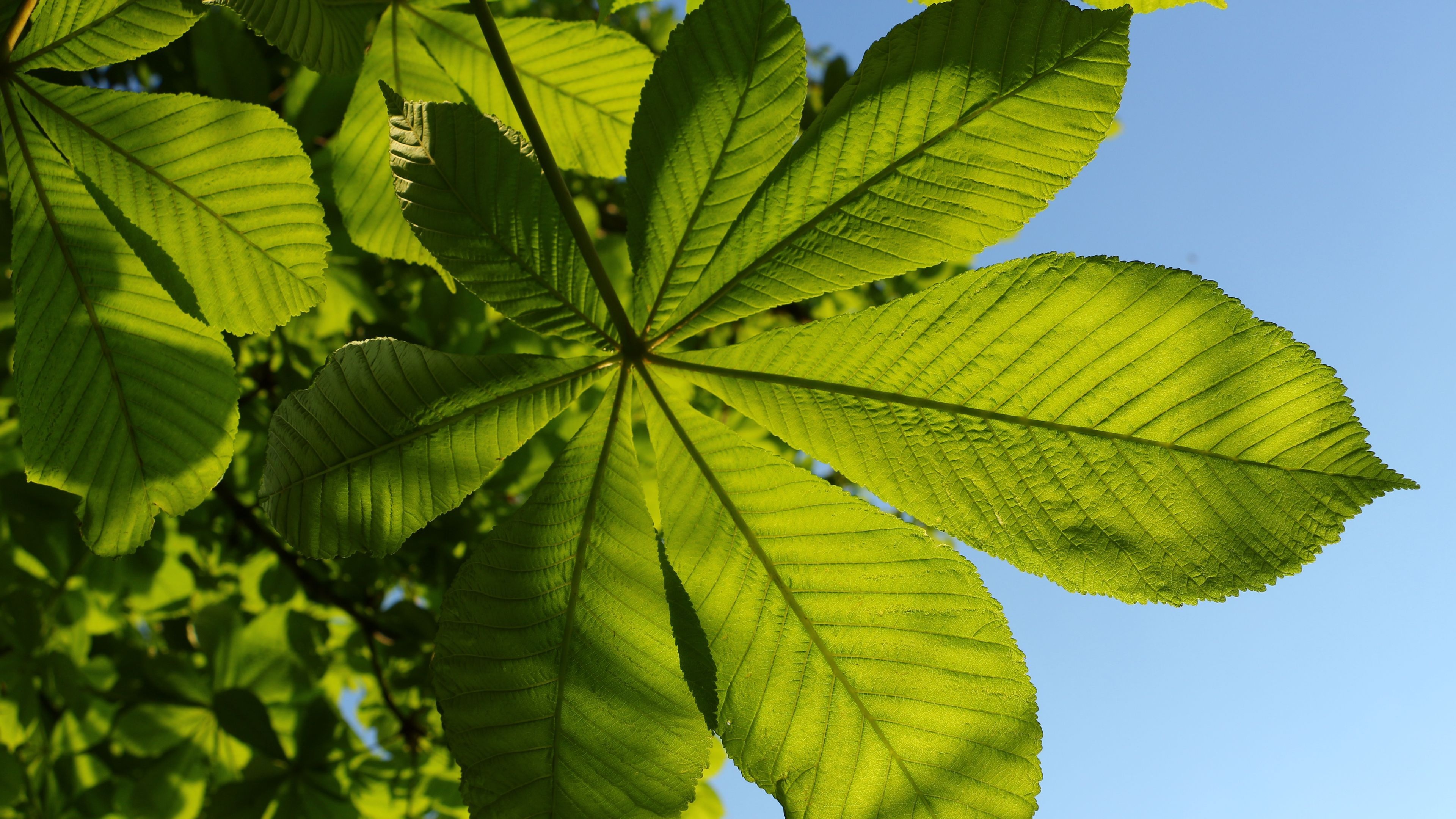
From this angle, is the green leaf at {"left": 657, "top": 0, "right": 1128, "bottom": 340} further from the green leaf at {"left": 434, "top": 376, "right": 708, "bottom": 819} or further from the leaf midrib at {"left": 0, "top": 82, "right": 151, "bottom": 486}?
the leaf midrib at {"left": 0, "top": 82, "right": 151, "bottom": 486}

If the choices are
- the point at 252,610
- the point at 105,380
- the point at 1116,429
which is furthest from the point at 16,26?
the point at 252,610

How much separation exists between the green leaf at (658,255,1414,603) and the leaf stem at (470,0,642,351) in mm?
258

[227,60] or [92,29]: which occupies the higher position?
[227,60]

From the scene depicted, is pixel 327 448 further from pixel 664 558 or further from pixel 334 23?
pixel 334 23

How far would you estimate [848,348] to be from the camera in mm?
910

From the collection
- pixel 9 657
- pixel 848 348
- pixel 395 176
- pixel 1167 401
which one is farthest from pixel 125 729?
pixel 1167 401

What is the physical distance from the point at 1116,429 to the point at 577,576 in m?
0.53

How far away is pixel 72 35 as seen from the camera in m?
1.09

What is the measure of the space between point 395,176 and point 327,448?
0.26 m

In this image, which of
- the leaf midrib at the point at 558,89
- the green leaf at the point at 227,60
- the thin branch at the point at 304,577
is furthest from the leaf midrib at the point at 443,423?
the thin branch at the point at 304,577

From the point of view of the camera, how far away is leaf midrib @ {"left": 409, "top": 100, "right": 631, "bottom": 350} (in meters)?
0.86

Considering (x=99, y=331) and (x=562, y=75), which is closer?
(x=99, y=331)

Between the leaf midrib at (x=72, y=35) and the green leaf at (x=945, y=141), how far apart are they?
81cm

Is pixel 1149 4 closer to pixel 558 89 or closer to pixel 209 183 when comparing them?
pixel 558 89
